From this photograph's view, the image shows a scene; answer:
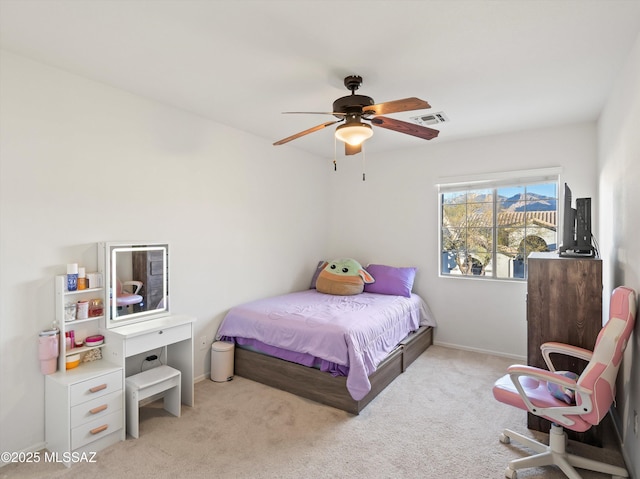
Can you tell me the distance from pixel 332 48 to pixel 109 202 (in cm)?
203

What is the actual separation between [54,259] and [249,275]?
187 centimetres

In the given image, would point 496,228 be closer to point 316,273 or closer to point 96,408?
point 316,273

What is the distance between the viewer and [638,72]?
197 cm

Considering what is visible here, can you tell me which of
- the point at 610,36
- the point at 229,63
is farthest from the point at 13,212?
the point at 610,36

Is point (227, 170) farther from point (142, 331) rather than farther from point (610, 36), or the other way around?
point (610, 36)

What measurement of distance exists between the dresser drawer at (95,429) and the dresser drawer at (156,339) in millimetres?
411

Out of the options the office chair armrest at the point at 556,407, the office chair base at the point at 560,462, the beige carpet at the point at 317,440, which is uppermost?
the office chair armrest at the point at 556,407

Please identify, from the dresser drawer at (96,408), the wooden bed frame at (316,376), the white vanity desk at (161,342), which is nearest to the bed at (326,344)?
the wooden bed frame at (316,376)

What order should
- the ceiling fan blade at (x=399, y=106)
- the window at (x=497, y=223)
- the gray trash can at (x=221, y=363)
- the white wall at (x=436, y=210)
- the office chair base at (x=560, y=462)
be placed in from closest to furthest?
1. the office chair base at (x=560, y=462)
2. the ceiling fan blade at (x=399, y=106)
3. the gray trash can at (x=221, y=363)
4. the white wall at (x=436, y=210)
5. the window at (x=497, y=223)

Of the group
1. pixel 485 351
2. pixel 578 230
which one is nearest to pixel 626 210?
pixel 578 230

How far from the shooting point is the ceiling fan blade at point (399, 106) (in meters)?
2.05

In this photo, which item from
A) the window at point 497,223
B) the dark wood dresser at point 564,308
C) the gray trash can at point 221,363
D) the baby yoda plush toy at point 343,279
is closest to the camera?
the dark wood dresser at point 564,308

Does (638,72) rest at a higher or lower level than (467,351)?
higher

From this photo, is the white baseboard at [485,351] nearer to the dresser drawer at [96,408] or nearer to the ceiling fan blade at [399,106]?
the ceiling fan blade at [399,106]
